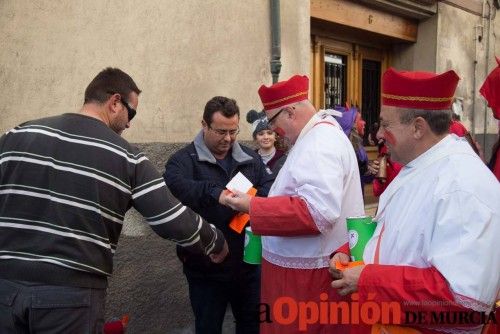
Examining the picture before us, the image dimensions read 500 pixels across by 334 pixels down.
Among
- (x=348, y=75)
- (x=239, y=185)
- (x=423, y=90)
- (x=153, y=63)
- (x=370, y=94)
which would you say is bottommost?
(x=239, y=185)

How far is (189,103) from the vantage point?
5.15m

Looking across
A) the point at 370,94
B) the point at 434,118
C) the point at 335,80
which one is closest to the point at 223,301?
the point at 434,118

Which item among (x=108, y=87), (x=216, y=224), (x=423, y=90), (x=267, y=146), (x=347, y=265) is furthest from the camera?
(x=267, y=146)

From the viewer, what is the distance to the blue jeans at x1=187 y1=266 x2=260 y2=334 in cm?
365

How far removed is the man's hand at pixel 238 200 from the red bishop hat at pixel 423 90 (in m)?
1.10

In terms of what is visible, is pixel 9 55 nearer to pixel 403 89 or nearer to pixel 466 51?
pixel 403 89

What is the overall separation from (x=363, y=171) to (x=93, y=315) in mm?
3916

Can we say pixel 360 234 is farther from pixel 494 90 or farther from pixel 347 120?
pixel 347 120

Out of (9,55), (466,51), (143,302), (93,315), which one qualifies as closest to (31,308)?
(93,315)

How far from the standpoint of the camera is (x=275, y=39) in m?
5.91

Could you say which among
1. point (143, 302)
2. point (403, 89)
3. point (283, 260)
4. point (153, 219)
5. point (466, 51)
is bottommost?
point (143, 302)

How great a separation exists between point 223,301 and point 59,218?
1618 mm

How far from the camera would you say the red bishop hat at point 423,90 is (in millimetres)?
2121

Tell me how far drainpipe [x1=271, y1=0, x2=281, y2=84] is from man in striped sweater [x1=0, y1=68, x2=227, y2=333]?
3.55m
